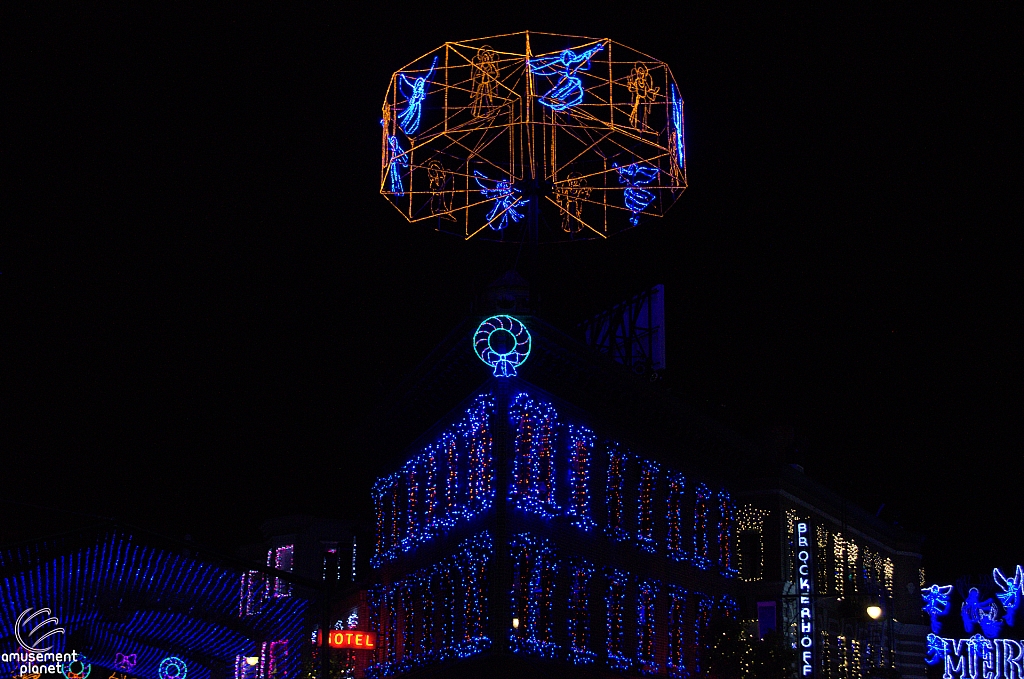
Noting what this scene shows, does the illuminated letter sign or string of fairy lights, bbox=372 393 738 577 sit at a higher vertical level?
string of fairy lights, bbox=372 393 738 577

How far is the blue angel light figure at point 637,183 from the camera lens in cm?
3725

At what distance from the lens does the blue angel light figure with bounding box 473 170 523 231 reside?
3889cm

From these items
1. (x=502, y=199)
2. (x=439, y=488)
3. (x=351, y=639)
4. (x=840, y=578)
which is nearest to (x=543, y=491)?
(x=439, y=488)

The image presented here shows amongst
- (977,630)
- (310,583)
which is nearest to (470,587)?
(310,583)

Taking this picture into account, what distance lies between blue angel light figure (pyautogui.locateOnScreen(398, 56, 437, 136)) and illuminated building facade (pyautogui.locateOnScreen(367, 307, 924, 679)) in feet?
20.5

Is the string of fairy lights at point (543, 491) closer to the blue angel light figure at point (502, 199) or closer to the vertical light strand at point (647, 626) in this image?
the vertical light strand at point (647, 626)

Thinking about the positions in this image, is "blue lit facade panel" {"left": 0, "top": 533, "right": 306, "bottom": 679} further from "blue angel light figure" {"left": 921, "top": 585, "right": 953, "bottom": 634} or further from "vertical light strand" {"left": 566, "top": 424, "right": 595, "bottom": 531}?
"blue angel light figure" {"left": 921, "top": 585, "right": 953, "bottom": 634}

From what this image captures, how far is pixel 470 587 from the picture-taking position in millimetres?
37281

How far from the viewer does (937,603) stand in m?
62.9

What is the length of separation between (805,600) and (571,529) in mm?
12471

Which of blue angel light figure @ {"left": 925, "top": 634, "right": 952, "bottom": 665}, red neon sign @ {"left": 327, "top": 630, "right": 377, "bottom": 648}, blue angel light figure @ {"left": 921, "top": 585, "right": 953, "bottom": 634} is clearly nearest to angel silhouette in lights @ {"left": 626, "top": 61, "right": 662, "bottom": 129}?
red neon sign @ {"left": 327, "top": 630, "right": 377, "bottom": 648}

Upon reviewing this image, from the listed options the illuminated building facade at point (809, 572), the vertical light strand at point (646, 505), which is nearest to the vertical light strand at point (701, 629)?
the illuminated building facade at point (809, 572)

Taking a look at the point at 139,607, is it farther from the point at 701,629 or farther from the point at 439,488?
the point at 701,629

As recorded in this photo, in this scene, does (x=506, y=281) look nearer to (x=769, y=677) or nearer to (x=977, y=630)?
(x=769, y=677)
